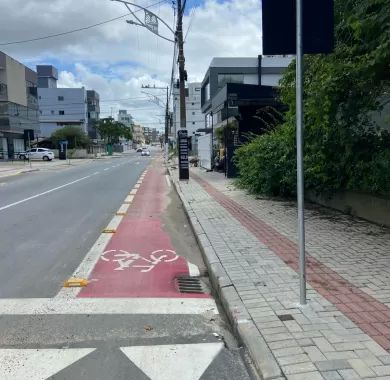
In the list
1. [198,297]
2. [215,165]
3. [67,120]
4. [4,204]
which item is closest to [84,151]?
[67,120]

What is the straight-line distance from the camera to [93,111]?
5084 inches

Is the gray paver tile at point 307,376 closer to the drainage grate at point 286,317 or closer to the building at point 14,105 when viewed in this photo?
the drainage grate at point 286,317

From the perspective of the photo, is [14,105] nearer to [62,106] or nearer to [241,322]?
[62,106]

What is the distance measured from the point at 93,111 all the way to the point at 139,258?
126165mm

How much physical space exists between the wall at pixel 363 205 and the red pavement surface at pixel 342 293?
195cm

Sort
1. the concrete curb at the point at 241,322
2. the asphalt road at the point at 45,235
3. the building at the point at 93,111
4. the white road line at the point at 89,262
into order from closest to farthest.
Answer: the concrete curb at the point at 241,322 → the white road line at the point at 89,262 → the asphalt road at the point at 45,235 → the building at the point at 93,111

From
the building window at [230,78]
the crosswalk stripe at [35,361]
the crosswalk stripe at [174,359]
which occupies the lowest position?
the crosswalk stripe at [174,359]

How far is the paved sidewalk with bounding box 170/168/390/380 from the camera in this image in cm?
372

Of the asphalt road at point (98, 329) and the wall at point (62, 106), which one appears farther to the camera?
the wall at point (62, 106)

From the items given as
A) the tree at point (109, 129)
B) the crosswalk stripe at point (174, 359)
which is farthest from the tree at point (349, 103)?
the tree at point (109, 129)

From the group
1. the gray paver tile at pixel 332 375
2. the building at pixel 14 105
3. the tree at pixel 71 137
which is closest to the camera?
Result: the gray paver tile at pixel 332 375

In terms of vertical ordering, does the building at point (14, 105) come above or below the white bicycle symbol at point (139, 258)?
above

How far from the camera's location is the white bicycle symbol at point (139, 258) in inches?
282

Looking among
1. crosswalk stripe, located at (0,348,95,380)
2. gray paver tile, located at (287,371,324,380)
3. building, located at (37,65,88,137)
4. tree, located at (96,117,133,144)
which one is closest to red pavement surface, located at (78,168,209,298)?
crosswalk stripe, located at (0,348,95,380)
